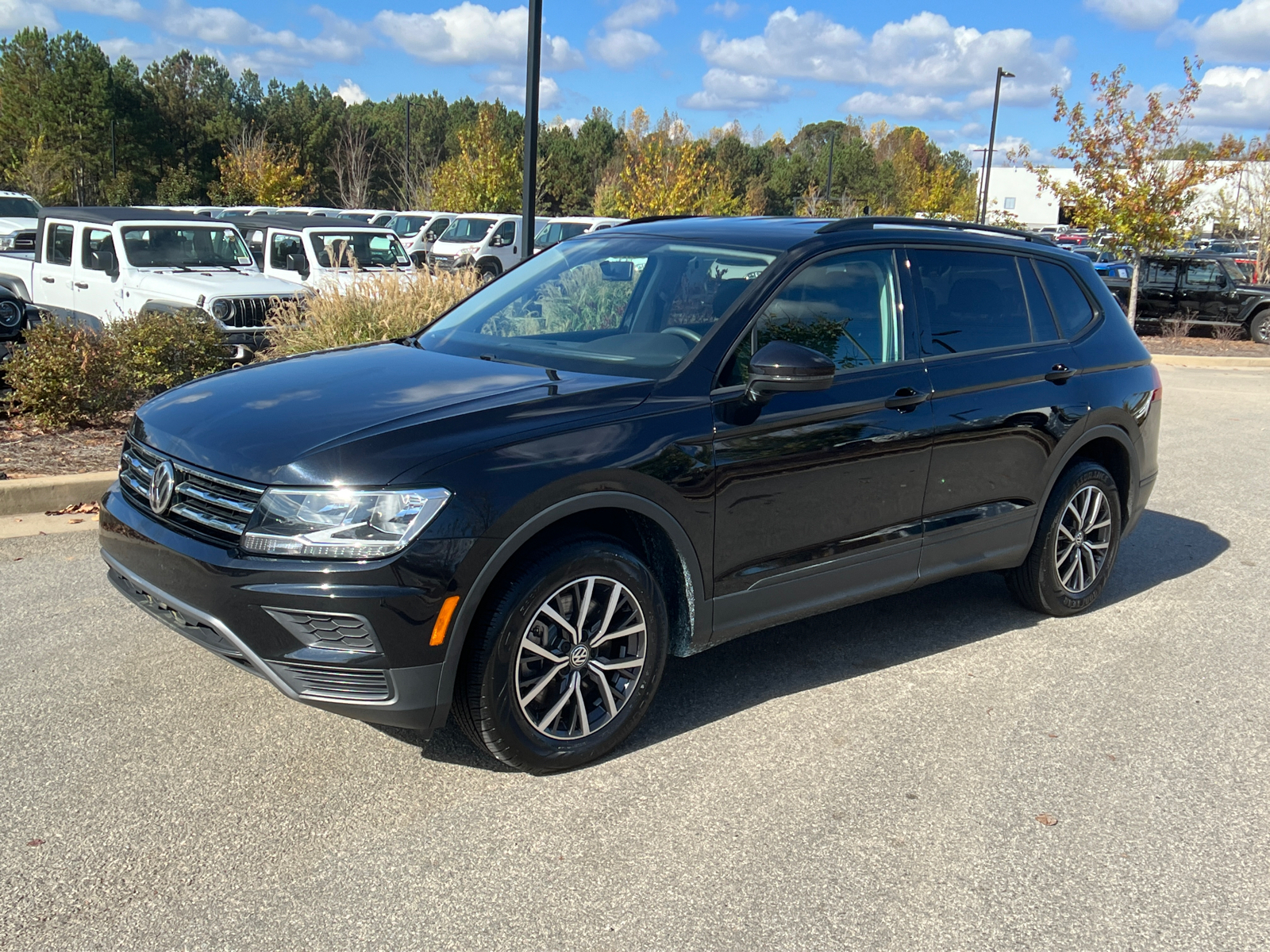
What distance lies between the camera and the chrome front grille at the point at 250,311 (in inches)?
444

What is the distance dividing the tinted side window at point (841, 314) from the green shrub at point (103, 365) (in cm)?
602

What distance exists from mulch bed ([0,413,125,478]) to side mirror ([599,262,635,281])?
3.84 metres

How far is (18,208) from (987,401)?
2621cm

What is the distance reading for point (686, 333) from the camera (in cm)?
427

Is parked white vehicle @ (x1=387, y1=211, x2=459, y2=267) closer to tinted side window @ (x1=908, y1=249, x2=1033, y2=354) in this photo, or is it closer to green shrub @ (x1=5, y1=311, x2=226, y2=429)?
green shrub @ (x1=5, y1=311, x2=226, y2=429)

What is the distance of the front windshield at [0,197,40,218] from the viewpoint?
25.1 m

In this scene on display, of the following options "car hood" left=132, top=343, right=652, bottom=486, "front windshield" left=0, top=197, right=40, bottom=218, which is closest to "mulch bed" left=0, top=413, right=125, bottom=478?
"car hood" left=132, top=343, right=652, bottom=486

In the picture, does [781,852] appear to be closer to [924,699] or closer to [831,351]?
[924,699]

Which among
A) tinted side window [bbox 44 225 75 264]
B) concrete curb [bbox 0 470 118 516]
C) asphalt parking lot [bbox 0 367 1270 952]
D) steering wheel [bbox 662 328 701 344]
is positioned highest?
tinted side window [bbox 44 225 75 264]

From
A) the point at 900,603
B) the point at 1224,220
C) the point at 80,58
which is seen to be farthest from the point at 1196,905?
the point at 80,58

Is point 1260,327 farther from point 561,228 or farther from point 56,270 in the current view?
point 56,270

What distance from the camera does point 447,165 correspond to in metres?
45.1

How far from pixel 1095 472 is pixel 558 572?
3.20 meters

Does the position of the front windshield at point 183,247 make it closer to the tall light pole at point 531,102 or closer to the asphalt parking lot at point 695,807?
the tall light pole at point 531,102
